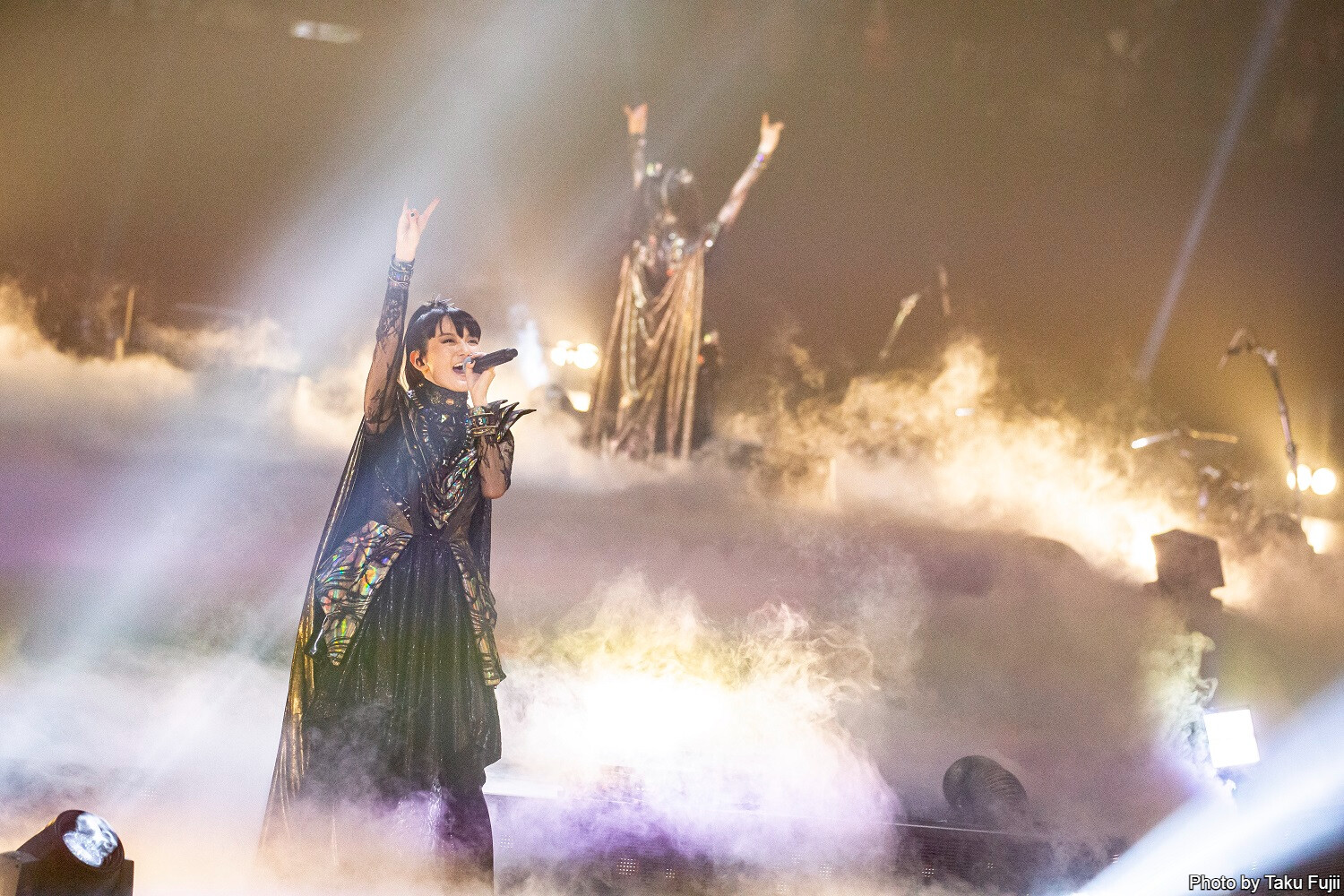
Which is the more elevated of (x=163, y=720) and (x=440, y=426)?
(x=440, y=426)

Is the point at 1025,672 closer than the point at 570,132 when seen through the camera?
Yes

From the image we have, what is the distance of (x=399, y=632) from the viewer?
4285 mm

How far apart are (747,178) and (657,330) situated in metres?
1.28

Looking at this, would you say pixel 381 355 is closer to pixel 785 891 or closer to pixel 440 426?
pixel 440 426

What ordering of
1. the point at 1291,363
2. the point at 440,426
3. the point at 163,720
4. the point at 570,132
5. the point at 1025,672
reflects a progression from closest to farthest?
1. the point at 440,426
2. the point at 163,720
3. the point at 1025,672
4. the point at 570,132
5. the point at 1291,363

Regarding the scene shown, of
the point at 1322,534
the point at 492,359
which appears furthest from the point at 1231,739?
the point at 492,359

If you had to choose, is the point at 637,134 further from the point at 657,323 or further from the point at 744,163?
the point at 657,323

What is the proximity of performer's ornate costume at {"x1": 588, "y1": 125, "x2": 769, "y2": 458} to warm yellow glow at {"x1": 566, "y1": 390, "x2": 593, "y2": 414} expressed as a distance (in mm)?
105

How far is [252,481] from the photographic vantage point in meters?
5.87

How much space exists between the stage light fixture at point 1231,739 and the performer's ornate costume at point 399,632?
4742 mm

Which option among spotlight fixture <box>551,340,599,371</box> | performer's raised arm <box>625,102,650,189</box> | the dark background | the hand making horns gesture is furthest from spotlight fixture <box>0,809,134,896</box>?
performer's raised arm <box>625,102,650,189</box>

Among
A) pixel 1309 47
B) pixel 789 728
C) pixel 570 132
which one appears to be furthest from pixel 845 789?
pixel 1309 47

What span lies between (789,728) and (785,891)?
0.94 metres

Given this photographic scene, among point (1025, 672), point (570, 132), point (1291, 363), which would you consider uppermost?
point (570, 132)
